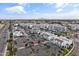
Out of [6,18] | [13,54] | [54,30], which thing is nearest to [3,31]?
[6,18]

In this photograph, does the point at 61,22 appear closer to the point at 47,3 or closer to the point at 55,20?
the point at 55,20

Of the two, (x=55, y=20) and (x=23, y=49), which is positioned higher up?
(x=55, y=20)

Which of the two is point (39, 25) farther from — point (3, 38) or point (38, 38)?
point (3, 38)

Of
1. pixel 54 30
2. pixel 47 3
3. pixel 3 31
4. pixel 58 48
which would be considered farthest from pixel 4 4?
pixel 58 48

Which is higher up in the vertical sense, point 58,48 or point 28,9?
point 28,9

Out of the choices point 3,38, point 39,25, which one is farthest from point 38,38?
point 3,38

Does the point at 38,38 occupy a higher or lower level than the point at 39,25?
lower

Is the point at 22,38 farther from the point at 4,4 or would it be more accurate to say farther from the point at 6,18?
the point at 4,4

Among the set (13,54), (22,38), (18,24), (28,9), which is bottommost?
(13,54)

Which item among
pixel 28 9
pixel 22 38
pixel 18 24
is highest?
pixel 28 9
